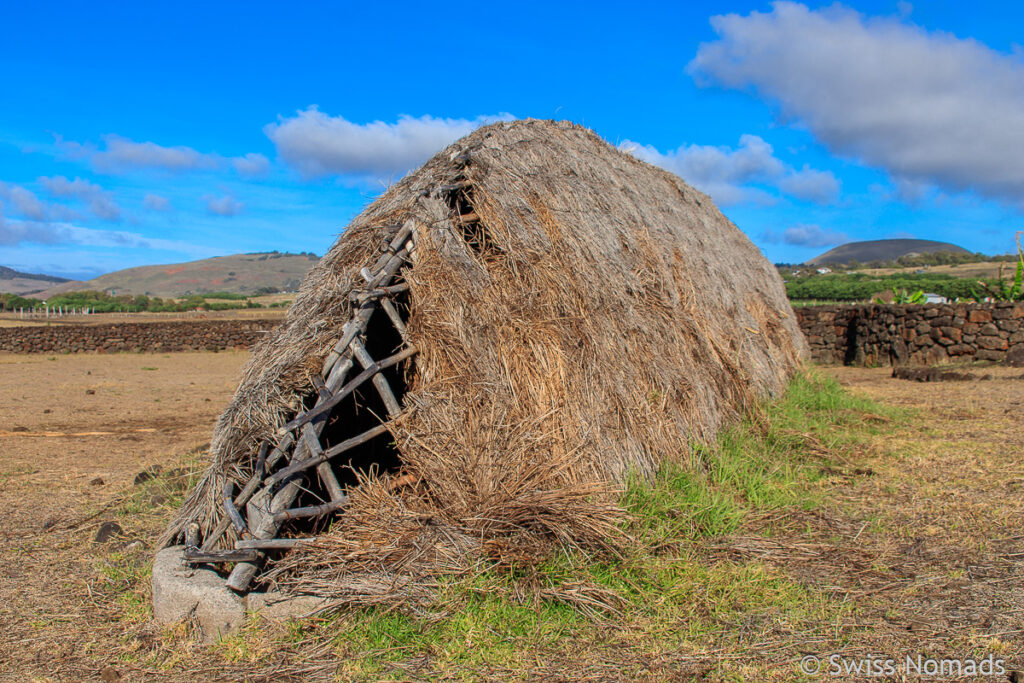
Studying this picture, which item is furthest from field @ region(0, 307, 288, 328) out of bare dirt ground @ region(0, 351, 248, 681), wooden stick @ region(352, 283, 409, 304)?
wooden stick @ region(352, 283, 409, 304)

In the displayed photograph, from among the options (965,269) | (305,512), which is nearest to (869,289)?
(965,269)

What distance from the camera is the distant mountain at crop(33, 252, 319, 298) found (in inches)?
4139

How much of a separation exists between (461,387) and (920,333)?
13.6 meters

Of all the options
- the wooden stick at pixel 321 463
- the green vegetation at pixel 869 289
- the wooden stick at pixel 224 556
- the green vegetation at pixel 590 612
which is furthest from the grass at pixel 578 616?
the green vegetation at pixel 869 289

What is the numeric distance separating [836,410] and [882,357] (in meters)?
7.84

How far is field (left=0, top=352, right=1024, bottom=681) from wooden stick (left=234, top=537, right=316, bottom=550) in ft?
1.37

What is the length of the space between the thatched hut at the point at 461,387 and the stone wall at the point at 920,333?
1008 cm

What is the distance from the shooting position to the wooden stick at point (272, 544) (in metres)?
3.79

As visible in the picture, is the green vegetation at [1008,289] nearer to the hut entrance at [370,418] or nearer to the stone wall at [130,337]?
the hut entrance at [370,418]

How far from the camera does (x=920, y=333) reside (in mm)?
14789

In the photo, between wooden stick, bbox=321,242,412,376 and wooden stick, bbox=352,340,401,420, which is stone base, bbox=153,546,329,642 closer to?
wooden stick, bbox=352,340,401,420

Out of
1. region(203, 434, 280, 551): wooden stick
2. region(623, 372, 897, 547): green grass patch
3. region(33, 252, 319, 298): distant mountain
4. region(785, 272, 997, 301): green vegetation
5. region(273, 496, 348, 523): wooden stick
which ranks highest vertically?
region(33, 252, 319, 298): distant mountain

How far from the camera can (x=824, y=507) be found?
547 cm

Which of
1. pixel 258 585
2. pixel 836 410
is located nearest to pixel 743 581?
pixel 258 585
